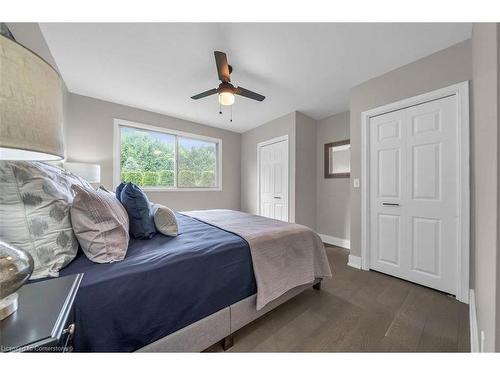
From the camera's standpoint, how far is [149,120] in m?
3.43

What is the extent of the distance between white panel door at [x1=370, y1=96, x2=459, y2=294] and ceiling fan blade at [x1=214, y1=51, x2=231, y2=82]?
6.00 feet

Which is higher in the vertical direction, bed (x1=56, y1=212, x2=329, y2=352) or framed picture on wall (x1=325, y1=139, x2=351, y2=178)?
framed picture on wall (x1=325, y1=139, x2=351, y2=178)

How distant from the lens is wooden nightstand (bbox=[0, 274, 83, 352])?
19.0 inches

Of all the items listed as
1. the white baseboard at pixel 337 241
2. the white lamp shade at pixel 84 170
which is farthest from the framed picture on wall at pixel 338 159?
the white lamp shade at pixel 84 170

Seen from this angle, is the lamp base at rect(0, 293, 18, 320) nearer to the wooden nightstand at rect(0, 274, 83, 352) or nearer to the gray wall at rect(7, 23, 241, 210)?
the wooden nightstand at rect(0, 274, 83, 352)

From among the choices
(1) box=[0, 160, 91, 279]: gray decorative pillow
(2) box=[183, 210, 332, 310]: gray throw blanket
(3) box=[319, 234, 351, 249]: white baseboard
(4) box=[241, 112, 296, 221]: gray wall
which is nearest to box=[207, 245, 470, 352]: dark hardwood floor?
(2) box=[183, 210, 332, 310]: gray throw blanket

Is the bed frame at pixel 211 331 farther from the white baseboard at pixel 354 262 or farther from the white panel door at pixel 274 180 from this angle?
the white panel door at pixel 274 180

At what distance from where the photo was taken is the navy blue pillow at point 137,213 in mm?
1349

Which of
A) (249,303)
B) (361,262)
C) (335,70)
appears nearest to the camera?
(249,303)

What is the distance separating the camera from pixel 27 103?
0.46 meters
